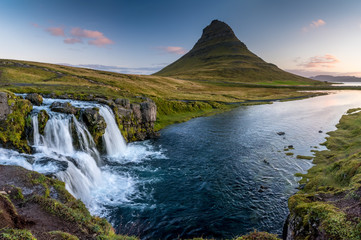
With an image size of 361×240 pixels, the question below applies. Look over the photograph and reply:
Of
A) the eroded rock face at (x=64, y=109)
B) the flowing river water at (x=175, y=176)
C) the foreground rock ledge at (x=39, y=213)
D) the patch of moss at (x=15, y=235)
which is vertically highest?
the eroded rock face at (x=64, y=109)

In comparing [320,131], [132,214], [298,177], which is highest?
[320,131]

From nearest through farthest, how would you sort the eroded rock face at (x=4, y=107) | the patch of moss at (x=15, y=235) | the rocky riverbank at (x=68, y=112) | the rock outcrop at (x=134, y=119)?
the patch of moss at (x=15, y=235) → the rocky riverbank at (x=68, y=112) → the eroded rock face at (x=4, y=107) → the rock outcrop at (x=134, y=119)

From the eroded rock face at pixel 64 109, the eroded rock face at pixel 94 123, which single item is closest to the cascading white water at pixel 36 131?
the eroded rock face at pixel 64 109

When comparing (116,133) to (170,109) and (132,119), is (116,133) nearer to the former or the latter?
(132,119)

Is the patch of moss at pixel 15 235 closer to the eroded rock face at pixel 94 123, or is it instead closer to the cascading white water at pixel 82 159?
the cascading white water at pixel 82 159

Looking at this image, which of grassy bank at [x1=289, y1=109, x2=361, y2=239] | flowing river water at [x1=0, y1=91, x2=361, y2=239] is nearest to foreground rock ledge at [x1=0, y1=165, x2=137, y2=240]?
flowing river water at [x1=0, y1=91, x2=361, y2=239]

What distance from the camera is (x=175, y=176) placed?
26.8m

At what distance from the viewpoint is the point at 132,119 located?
44031 mm

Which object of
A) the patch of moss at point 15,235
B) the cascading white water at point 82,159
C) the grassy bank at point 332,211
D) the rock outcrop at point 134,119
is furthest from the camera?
the rock outcrop at point 134,119

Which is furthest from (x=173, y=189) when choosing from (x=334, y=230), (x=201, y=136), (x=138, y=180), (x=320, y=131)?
(x=320, y=131)

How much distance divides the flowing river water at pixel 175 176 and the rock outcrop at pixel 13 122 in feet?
4.23

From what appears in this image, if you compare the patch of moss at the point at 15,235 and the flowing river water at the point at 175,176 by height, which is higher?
the patch of moss at the point at 15,235

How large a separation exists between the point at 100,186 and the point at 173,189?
9028mm

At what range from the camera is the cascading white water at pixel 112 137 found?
114ft
